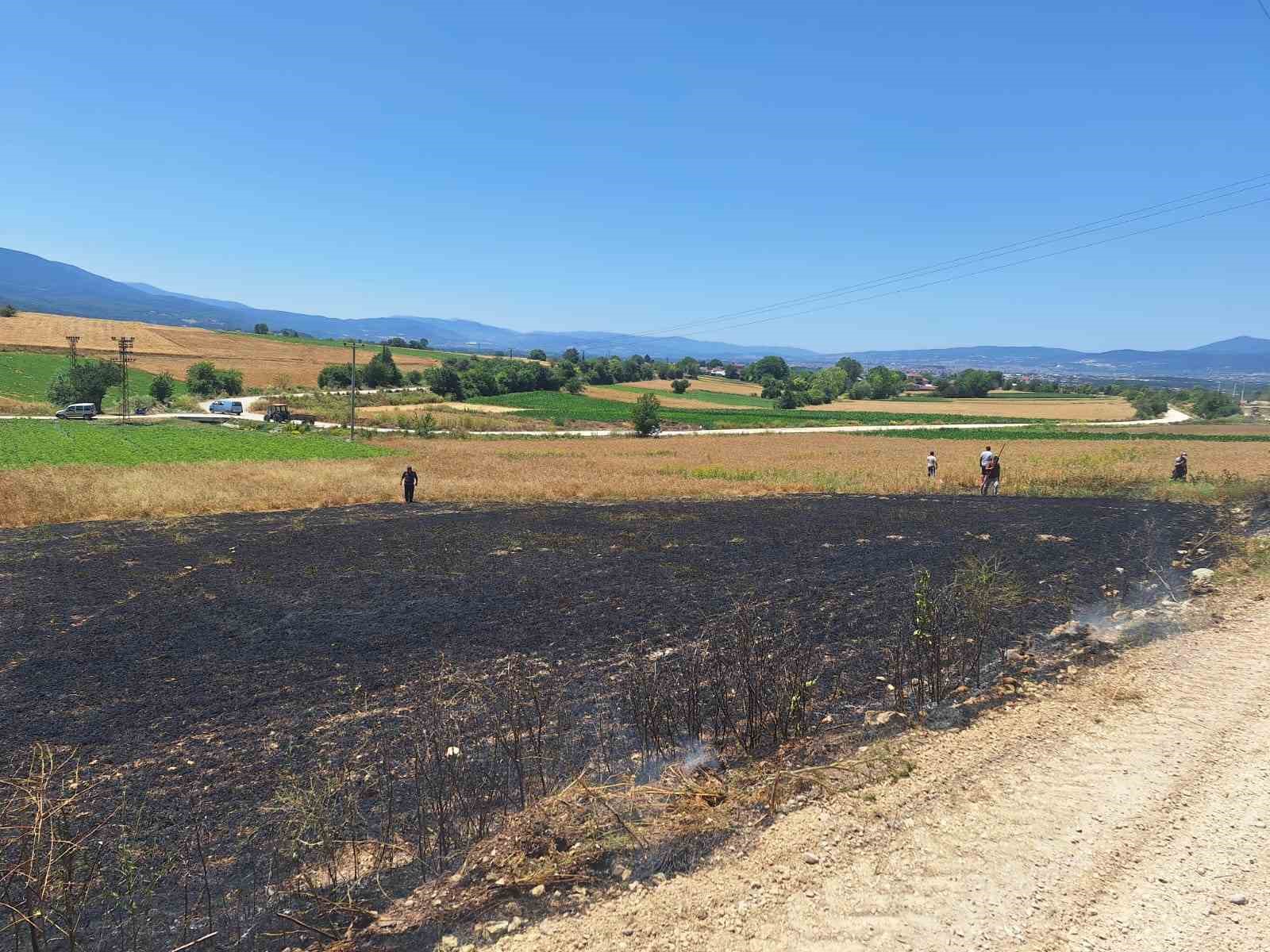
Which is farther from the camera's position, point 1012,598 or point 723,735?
point 1012,598

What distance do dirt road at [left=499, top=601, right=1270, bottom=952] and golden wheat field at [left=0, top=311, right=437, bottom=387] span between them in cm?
10954

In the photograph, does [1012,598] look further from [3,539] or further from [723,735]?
[3,539]

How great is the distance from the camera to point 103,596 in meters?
13.5

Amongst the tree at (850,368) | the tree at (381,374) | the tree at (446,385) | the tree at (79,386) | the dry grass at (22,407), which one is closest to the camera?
the dry grass at (22,407)

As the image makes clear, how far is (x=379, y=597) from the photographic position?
1334 cm

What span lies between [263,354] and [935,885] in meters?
143

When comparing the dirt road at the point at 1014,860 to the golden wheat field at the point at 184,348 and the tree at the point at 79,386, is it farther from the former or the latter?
the golden wheat field at the point at 184,348

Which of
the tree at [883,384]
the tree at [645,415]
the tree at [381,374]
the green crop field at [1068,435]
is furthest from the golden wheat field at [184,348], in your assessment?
the green crop field at [1068,435]

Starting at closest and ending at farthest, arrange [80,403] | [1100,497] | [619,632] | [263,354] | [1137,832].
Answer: [1137,832]
[619,632]
[1100,497]
[80,403]
[263,354]

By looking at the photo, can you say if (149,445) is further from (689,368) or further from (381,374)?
(689,368)

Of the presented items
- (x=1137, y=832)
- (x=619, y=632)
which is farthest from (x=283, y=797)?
(x=1137, y=832)

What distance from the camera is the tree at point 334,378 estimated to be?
10475 centimetres

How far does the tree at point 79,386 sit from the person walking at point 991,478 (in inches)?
2969

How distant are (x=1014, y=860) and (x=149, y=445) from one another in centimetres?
5171
